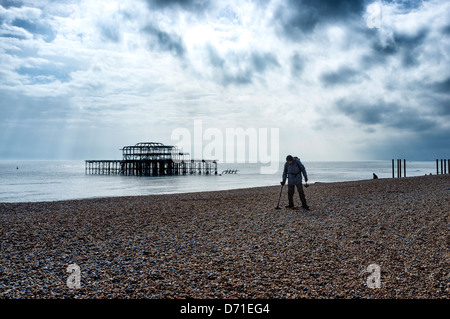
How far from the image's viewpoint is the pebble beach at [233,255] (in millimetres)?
4848

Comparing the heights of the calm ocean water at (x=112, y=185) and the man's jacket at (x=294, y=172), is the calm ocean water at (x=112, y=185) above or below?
below

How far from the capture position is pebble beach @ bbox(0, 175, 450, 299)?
4.85m

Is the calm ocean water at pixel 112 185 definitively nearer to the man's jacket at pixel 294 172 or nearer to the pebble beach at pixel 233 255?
the pebble beach at pixel 233 255

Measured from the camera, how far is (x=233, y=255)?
6559mm

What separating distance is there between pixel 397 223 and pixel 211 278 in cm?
643

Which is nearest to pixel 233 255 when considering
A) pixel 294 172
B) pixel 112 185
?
pixel 294 172

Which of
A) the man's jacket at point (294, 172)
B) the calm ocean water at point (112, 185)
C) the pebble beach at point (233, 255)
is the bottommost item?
the calm ocean water at point (112, 185)

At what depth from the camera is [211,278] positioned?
5289 mm

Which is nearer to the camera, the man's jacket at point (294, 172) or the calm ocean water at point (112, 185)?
the man's jacket at point (294, 172)

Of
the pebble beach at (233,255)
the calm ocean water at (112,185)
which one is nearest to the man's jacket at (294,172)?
the pebble beach at (233,255)

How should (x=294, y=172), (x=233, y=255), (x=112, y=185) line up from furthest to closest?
1. (x=112, y=185)
2. (x=294, y=172)
3. (x=233, y=255)

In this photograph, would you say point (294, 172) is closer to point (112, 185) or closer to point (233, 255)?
point (233, 255)

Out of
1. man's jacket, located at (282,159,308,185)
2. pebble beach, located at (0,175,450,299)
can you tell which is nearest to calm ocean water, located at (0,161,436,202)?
pebble beach, located at (0,175,450,299)

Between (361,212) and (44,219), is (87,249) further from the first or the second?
(361,212)
